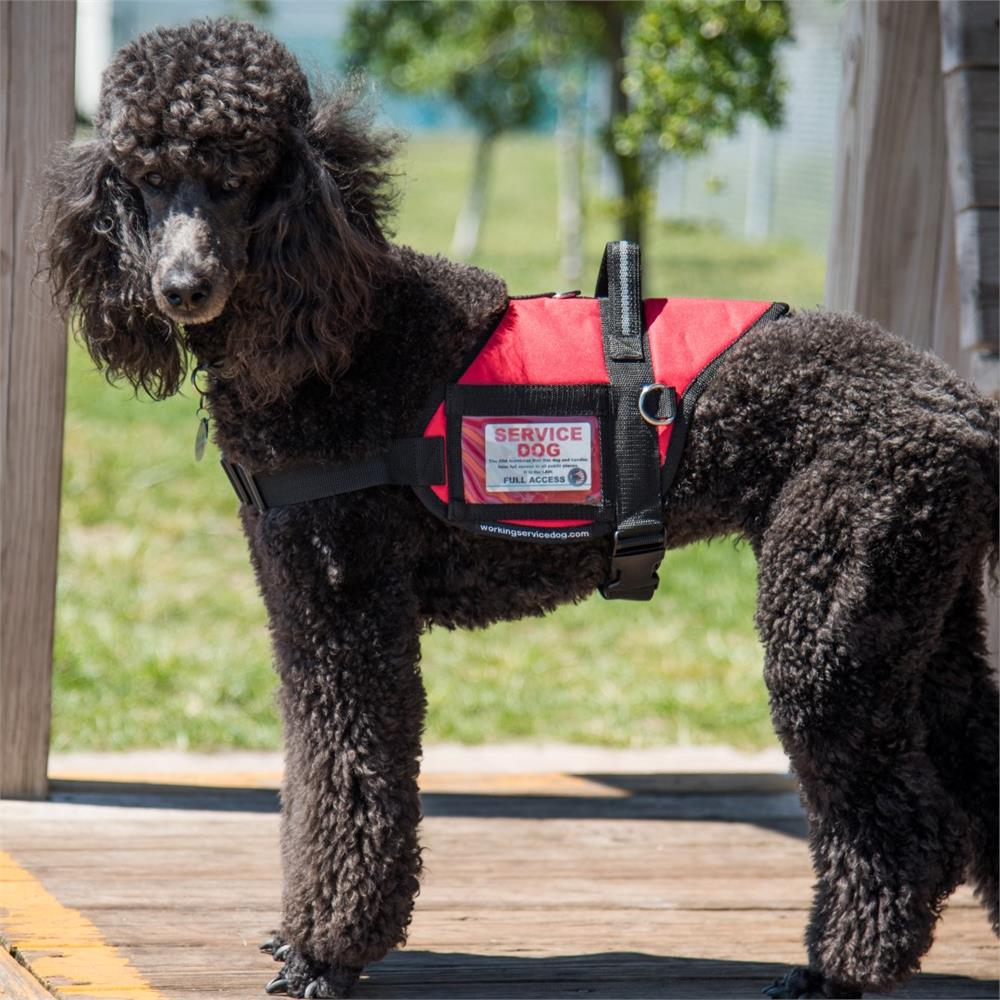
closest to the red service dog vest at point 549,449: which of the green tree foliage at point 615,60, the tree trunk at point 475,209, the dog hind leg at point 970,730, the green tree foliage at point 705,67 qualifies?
the dog hind leg at point 970,730

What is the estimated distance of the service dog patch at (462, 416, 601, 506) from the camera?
2.44 metres

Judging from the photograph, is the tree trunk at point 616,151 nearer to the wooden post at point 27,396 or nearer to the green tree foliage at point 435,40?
the green tree foliage at point 435,40

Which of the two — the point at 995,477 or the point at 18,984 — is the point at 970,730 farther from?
the point at 18,984

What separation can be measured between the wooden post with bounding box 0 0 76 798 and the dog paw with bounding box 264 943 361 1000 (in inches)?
47.7

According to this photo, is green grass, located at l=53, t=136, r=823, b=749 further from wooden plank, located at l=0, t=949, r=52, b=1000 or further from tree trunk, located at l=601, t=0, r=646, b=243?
tree trunk, located at l=601, t=0, r=646, b=243

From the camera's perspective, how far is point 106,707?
4707 millimetres

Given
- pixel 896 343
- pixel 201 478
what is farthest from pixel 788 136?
pixel 896 343

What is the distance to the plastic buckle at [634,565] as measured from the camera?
Result: 2445mm

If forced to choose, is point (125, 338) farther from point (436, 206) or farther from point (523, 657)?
point (436, 206)

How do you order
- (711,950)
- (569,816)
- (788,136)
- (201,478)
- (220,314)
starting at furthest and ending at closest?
(788,136) → (201,478) → (569,816) → (711,950) → (220,314)

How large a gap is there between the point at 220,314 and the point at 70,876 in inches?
57.2

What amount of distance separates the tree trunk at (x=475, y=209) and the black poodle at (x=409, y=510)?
10761 millimetres

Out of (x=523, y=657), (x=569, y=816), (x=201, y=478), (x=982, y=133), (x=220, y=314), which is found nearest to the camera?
(x=220, y=314)

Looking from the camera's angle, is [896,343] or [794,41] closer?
[896,343]
